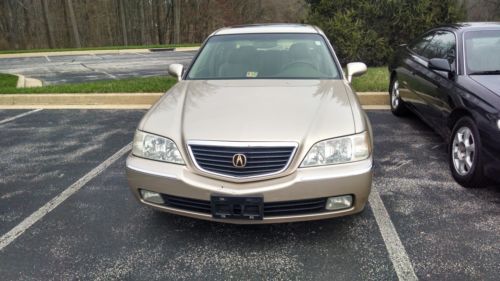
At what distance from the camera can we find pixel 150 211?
3.68m

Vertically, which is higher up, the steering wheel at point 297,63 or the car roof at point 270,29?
the car roof at point 270,29

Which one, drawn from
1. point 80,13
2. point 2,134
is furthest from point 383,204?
point 80,13

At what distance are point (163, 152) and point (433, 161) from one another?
3.15 metres

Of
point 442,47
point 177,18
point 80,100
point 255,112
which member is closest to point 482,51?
point 442,47

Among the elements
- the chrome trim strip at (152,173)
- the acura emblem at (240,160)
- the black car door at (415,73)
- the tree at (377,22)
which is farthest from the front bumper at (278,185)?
the tree at (377,22)

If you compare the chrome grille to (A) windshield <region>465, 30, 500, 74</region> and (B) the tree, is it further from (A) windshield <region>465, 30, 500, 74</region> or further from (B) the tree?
(B) the tree

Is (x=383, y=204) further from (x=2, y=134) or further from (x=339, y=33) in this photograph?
(x=339, y=33)

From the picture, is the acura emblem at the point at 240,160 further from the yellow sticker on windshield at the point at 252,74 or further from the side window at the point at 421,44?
the side window at the point at 421,44

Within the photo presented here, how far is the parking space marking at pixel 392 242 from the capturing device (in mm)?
2793

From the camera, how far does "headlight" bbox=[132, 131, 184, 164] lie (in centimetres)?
300

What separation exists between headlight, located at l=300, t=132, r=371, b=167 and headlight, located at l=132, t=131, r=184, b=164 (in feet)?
2.93

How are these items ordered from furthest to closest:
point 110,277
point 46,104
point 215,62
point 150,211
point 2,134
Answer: point 46,104 → point 2,134 → point 215,62 → point 150,211 → point 110,277

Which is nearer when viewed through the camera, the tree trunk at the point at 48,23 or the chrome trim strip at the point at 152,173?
the chrome trim strip at the point at 152,173

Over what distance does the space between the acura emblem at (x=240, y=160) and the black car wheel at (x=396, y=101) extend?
4.20 metres
